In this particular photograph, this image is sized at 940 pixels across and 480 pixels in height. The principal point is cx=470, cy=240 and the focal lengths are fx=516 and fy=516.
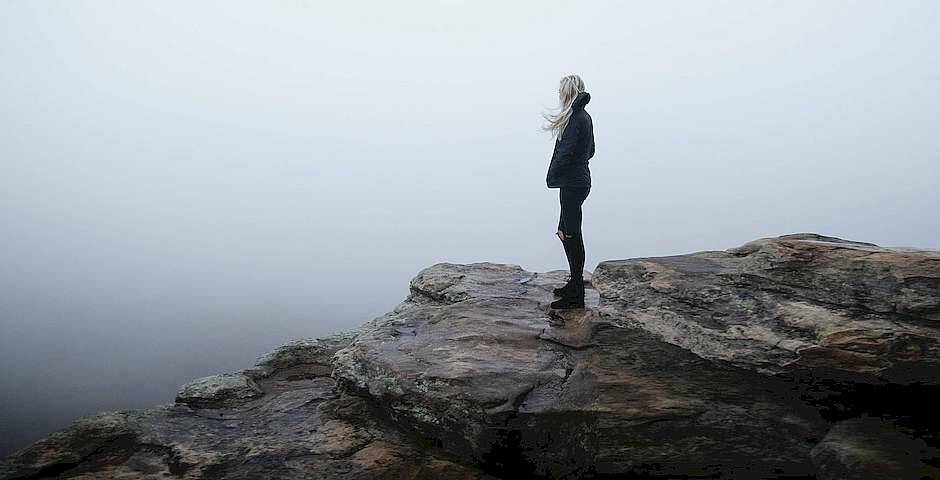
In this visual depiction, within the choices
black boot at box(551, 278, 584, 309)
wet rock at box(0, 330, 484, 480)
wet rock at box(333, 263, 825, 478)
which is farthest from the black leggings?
wet rock at box(0, 330, 484, 480)

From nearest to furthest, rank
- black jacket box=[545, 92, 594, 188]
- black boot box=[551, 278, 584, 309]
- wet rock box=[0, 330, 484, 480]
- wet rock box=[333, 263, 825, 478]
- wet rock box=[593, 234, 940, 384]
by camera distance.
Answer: wet rock box=[593, 234, 940, 384] < wet rock box=[333, 263, 825, 478] < wet rock box=[0, 330, 484, 480] < black jacket box=[545, 92, 594, 188] < black boot box=[551, 278, 584, 309]

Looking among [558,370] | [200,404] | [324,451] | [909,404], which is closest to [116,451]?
[200,404]

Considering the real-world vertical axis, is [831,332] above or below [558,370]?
above

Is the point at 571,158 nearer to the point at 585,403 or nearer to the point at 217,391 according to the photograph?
the point at 585,403

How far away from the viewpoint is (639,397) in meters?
7.82

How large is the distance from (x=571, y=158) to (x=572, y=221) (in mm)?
1286

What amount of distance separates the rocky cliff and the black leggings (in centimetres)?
74

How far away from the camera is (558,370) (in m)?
8.59

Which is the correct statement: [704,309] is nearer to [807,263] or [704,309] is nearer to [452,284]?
[807,263]

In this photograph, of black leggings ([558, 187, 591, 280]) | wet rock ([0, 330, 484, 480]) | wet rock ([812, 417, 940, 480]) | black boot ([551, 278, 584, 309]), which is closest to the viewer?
wet rock ([812, 417, 940, 480])

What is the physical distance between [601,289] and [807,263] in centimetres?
339

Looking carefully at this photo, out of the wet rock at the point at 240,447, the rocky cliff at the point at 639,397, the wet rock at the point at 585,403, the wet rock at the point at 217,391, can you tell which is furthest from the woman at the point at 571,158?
the wet rock at the point at 217,391

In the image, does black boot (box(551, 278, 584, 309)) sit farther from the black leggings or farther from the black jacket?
the black jacket

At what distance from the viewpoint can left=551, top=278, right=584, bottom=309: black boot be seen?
11133 millimetres
